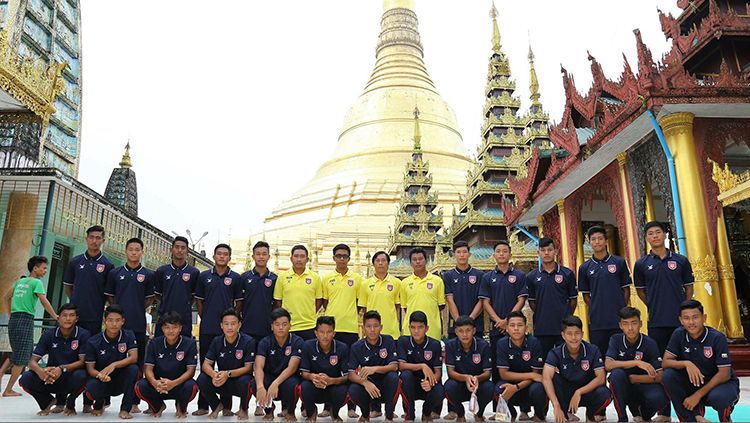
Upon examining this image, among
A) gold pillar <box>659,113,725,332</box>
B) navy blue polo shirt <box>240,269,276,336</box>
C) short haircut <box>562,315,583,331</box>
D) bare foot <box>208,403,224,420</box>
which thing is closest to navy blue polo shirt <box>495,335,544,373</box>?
short haircut <box>562,315,583,331</box>

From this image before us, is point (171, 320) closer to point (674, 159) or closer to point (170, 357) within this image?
point (170, 357)

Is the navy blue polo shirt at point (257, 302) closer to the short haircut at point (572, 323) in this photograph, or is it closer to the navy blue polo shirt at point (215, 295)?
the navy blue polo shirt at point (215, 295)

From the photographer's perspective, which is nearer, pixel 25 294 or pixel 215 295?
pixel 215 295

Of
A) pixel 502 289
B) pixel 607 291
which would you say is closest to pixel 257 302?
pixel 502 289

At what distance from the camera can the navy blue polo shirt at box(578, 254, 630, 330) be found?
16.4 feet

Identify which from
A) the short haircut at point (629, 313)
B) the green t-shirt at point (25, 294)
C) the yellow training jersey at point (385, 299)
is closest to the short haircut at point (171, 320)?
the yellow training jersey at point (385, 299)

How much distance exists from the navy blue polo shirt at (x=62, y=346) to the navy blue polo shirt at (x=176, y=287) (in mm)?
836

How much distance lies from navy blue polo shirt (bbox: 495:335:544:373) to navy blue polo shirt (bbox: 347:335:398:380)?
0.90 metres

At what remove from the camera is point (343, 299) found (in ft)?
18.3

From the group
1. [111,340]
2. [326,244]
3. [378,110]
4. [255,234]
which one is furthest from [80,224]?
[378,110]

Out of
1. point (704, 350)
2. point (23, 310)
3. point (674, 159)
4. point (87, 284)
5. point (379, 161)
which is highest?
point (379, 161)

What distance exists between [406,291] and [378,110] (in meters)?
30.1

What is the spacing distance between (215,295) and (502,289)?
2.89 meters

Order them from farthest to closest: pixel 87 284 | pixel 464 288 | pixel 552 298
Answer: pixel 464 288
pixel 87 284
pixel 552 298
